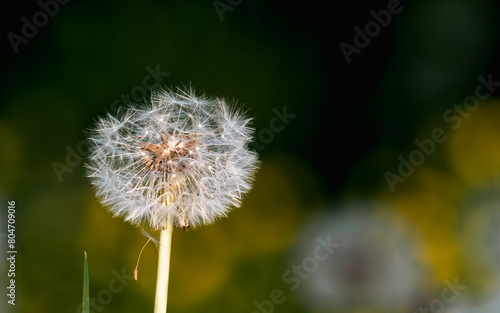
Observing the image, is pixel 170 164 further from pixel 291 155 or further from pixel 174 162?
pixel 291 155

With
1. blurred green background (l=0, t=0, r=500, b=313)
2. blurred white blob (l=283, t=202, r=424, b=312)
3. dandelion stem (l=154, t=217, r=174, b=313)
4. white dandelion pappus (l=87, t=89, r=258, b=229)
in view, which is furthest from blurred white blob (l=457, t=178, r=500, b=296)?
dandelion stem (l=154, t=217, r=174, b=313)

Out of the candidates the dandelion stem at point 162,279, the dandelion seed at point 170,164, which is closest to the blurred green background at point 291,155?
the dandelion seed at point 170,164

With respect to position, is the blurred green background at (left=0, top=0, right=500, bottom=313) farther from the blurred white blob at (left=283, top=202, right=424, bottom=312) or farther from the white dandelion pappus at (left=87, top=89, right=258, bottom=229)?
the white dandelion pappus at (left=87, top=89, right=258, bottom=229)

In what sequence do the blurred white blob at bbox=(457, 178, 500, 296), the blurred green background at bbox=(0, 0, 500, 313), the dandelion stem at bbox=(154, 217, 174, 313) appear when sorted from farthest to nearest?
the blurred white blob at bbox=(457, 178, 500, 296) < the blurred green background at bbox=(0, 0, 500, 313) < the dandelion stem at bbox=(154, 217, 174, 313)

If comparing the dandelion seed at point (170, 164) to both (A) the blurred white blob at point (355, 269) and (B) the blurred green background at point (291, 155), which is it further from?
(A) the blurred white blob at point (355, 269)

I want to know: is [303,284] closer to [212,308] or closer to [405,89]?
[212,308]

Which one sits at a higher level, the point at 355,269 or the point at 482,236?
the point at 355,269

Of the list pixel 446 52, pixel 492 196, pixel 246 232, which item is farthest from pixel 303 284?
pixel 446 52

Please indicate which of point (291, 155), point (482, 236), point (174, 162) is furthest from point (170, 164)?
point (482, 236)
